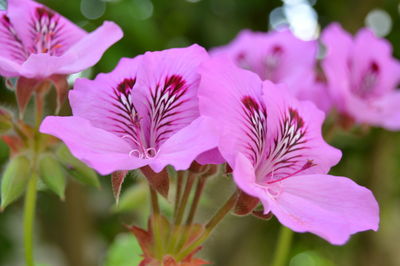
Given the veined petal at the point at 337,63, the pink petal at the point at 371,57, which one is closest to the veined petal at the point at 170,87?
the veined petal at the point at 337,63

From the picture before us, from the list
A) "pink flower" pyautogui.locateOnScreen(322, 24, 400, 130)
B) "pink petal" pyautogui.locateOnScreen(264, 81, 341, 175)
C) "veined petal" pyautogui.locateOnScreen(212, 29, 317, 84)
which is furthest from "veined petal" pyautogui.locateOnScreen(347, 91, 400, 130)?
"pink petal" pyautogui.locateOnScreen(264, 81, 341, 175)

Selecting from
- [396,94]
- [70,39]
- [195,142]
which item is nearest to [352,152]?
[396,94]

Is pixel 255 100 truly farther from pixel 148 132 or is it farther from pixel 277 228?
pixel 277 228

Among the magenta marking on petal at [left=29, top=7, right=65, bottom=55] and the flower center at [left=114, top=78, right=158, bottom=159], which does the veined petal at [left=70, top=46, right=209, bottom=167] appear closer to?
the flower center at [left=114, top=78, right=158, bottom=159]

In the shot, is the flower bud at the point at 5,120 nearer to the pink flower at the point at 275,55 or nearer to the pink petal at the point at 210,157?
A: the pink petal at the point at 210,157

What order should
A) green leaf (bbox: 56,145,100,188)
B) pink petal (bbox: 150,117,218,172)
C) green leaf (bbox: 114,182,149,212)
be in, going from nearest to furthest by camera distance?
pink petal (bbox: 150,117,218,172), green leaf (bbox: 56,145,100,188), green leaf (bbox: 114,182,149,212)
